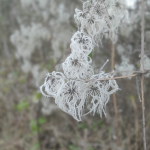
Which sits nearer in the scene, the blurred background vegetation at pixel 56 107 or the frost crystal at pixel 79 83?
the frost crystal at pixel 79 83

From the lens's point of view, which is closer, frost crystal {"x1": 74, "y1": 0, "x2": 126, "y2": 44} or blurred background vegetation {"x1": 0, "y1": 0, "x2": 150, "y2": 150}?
frost crystal {"x1": 74, "y1": 0, "x2": 126, "y2": 44}

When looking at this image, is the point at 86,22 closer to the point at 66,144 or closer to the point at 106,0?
the point at 106,0

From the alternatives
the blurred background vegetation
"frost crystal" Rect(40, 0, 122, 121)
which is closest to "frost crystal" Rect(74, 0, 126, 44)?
"frost crystal" Rect(40, 0, 122, 121)

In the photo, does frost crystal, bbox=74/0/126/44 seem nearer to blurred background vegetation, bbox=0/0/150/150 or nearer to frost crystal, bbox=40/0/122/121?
frost crystal, bbox=40/0/122/121

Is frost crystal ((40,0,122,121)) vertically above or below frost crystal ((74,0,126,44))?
below

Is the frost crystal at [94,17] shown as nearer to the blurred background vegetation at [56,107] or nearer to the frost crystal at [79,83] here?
the frost crystal at [79,83]

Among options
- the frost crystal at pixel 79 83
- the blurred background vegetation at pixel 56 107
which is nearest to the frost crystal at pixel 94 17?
the frost crystal at pixel 79 83

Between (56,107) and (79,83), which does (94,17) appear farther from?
(56,107)

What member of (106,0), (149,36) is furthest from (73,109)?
(149,36)
